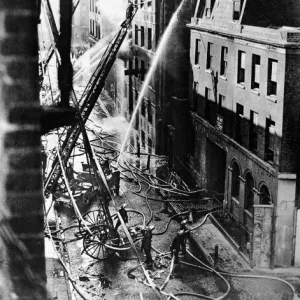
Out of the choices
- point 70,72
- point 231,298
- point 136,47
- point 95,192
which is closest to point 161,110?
point 136,47

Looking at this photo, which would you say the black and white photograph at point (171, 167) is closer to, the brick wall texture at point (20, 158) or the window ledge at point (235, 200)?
the brick wall texture at point (20, 158)

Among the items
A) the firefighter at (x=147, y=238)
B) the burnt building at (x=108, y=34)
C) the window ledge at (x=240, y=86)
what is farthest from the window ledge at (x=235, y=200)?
the burnt building at (x=108, y=34)

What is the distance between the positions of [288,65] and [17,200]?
2074 cm

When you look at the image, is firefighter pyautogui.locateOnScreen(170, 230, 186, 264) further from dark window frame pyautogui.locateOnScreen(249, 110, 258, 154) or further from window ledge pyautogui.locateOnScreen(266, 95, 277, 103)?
window ledge pyautogui.locateOnScreen(266, 95, 277, 103)

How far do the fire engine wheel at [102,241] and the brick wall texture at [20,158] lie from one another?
1939 cm

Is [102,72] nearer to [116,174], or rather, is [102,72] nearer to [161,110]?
[116,174]

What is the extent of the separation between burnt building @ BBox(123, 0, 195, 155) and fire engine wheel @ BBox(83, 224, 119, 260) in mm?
16086

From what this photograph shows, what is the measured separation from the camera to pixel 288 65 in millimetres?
21797

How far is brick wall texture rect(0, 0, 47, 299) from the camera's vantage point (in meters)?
2.29

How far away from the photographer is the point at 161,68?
132ft

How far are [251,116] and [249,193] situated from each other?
390cm

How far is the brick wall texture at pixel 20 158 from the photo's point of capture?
229 cm

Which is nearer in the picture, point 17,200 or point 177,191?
point 17,200

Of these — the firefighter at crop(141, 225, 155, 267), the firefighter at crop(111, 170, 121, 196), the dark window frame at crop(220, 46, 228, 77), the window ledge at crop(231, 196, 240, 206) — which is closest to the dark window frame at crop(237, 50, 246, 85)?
the dark window frame at crop(220, 46, 228, 77)
